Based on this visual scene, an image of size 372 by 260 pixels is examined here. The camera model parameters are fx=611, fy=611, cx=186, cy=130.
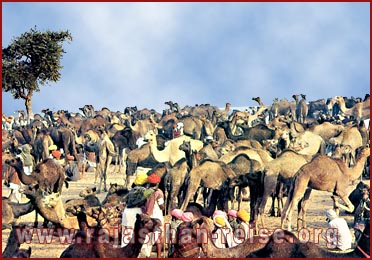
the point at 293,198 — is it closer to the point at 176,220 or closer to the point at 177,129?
the point at 176,220

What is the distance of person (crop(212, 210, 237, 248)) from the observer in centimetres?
874

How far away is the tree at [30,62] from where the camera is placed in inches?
1580

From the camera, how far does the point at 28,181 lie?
13.5 meters

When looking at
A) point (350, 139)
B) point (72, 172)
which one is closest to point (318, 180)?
point (350, 139)

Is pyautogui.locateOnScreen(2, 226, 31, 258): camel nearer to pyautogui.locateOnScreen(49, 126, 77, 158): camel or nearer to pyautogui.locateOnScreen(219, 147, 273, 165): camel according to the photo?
pyautogui.locateOnScreen(219, 147, 273, 165): camel

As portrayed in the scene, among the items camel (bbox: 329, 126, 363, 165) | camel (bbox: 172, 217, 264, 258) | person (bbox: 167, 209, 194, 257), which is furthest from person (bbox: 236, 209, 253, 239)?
camel (bbox: 329, 126, 363, 165)

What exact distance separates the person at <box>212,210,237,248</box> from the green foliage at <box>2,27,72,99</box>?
33.2 m

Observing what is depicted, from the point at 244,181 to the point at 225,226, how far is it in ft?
9.85

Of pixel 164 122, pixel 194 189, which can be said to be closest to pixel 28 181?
pixel 194 189

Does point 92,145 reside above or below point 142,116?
below

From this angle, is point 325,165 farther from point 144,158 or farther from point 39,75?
point 39,75

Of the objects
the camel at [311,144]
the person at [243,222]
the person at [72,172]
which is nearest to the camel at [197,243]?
the person at [243,222]

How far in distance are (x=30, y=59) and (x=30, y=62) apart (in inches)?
8.6

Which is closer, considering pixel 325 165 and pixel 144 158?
pixel 325 165
